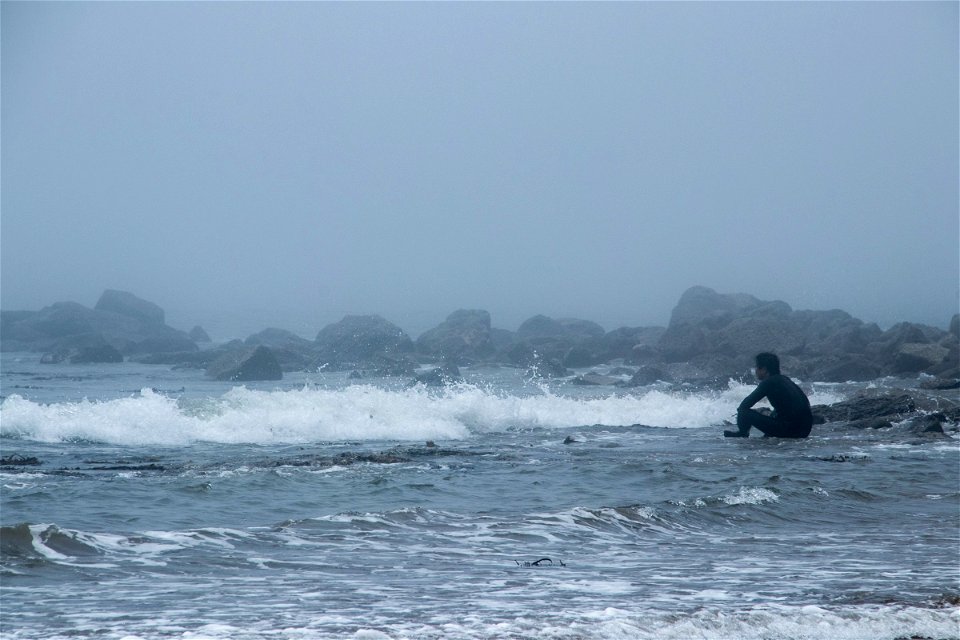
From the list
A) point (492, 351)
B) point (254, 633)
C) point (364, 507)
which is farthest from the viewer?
point (492, 351)

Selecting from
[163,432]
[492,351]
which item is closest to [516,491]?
[163,432]

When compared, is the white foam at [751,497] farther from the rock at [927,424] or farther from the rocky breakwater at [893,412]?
the rocky breakwater at [893,412]

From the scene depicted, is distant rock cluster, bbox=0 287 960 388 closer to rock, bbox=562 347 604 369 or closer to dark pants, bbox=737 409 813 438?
rock, bbox=562 347 604 369

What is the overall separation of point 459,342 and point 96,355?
1576 cm

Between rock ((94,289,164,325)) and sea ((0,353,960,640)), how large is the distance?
3865 centimetres

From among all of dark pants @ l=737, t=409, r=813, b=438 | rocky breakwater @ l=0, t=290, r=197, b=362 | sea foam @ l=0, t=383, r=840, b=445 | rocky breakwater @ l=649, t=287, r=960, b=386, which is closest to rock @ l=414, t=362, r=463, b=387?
sea foam @ l=0, t=383, r=840, b=445

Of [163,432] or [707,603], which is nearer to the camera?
[707,603]

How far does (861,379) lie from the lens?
101ft

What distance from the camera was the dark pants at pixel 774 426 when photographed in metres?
16.1

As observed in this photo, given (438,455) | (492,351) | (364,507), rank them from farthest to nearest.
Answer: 1. (492,351)
2. (438,455)
3. (364,507)

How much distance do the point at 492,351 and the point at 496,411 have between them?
24038mm

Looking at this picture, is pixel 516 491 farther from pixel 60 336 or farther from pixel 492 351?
pixel 60 336

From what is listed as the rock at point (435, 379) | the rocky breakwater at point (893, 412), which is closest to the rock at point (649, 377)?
the rock at point (435, 379)

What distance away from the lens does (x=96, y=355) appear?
41125 millimetres
